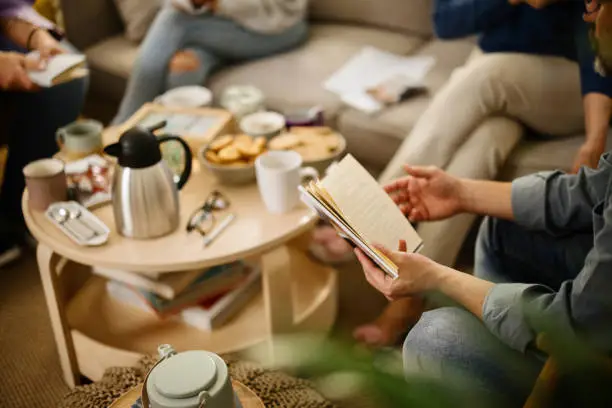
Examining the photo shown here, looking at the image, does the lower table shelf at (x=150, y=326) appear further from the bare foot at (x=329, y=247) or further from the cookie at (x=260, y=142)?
the cookie at (x=260, y=142)

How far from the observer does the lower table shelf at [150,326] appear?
5.19 ft

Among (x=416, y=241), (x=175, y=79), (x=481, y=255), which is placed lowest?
(x=175, y=79)

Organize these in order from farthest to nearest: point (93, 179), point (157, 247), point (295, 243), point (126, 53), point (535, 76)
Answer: point (126, 53), point (295, 243), point (535, 76), point (93, 179), point (157, 247)

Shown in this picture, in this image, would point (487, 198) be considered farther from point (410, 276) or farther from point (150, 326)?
point (150, 326)

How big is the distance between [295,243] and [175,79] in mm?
804

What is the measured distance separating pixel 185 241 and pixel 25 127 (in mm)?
871

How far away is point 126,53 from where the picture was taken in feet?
8.54

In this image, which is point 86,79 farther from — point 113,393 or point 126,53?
point 113,393

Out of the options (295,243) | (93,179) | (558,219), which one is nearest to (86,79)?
(93,179)

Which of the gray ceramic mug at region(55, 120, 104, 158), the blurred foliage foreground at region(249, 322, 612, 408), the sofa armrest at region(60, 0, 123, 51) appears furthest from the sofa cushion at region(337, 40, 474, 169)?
the blurred foliage foreground at region(249, 322, 612, 408)

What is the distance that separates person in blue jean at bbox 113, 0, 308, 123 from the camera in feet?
7.65

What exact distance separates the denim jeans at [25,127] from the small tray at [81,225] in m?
0.45

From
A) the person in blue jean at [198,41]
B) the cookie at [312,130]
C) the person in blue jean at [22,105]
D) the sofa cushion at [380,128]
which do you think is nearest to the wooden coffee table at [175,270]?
the cookie at [312,130]

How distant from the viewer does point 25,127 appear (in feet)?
6.63
